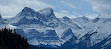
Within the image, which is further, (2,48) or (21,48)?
(21,48)

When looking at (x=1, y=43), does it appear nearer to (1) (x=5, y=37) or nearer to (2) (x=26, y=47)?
(1) (x=5, y=37)


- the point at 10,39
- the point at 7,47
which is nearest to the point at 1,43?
the point at 7,47

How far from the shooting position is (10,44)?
7288 inches

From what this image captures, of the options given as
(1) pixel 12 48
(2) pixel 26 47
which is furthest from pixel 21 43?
(1) pixel 12 48

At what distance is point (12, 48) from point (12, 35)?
16972 mm

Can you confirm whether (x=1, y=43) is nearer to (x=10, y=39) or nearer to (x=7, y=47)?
(x=7, y=47)

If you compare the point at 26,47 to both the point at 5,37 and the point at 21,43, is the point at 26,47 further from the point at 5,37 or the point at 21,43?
the point at 5,37

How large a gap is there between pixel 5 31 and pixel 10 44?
1127 cm

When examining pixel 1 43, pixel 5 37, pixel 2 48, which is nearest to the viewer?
pixel 2 48

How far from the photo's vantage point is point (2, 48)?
532 feet

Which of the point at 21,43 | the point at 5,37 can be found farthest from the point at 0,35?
the point at 21,43

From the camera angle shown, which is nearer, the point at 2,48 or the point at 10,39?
the point at 2,48

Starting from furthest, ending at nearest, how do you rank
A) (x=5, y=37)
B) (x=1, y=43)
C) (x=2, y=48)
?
1. (x=5, y=37)
2. (x=1, y=43)
3. (x=2, y=48)

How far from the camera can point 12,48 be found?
603 ft
